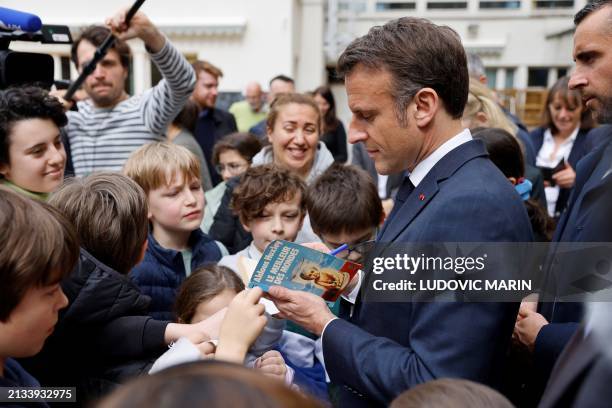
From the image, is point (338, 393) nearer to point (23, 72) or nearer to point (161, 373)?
point (161, 373)

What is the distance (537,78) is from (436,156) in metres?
21.0

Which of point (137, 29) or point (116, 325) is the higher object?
point (137, 29)

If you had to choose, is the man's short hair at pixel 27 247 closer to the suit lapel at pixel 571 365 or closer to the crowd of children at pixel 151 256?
the crowd of children at pixel 151 256

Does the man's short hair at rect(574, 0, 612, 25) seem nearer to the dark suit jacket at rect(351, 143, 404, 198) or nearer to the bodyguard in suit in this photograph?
the bodyguard in suit

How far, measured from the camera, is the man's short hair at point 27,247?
121cm

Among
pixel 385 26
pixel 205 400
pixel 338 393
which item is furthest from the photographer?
pixel 338 393

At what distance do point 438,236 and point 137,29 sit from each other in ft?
6.91

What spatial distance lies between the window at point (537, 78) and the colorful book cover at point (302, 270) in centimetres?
2085

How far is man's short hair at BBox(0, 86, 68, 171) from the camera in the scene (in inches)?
93.8

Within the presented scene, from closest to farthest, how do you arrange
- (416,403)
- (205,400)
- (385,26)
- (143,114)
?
(205,400)
(416,403)
(385,26)
(143,114)

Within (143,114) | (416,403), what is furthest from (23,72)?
(416,403)

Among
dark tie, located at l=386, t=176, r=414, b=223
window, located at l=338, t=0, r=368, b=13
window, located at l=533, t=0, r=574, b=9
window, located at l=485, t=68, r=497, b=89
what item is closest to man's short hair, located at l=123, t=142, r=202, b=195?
dark tie, located at l=386, t=176, r=414, b=223

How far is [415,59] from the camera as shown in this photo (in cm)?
153

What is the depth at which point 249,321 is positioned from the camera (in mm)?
1499
